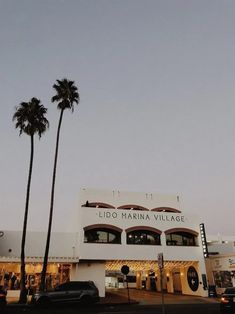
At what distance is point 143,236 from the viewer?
33781 mm

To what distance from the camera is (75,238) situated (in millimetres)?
32469

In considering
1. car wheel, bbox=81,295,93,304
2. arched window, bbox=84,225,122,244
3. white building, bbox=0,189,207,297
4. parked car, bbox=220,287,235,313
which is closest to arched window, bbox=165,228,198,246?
white building, bbox=0,189,207,297

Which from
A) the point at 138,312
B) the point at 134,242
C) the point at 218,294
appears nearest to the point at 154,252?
the point at 134,242

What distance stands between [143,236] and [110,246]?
3.97 metres

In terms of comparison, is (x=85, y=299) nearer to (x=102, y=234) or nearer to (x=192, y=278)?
(x=102, y=234)

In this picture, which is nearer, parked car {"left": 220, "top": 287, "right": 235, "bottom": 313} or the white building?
parked car {"left": 220, "top": 287, "right": 235, "bottom": 313}

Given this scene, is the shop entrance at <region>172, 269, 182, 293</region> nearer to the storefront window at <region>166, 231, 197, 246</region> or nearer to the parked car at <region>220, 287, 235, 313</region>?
the storefront window at <region>166, 231, 197, 246</region>

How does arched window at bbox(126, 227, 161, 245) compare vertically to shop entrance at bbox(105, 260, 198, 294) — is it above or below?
above

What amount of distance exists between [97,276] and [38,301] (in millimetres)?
9846

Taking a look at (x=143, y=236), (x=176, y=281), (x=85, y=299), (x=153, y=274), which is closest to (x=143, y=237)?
(x=143, y=236)

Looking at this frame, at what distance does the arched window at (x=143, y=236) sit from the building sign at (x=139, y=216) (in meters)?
1.14

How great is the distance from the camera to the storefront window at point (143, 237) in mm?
33281

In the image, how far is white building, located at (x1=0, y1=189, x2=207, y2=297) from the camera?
102 ft

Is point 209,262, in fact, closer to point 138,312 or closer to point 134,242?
point 134,242
